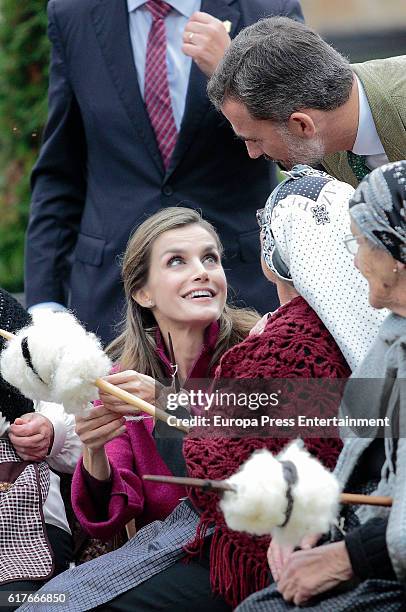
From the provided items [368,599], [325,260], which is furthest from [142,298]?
[368,599]

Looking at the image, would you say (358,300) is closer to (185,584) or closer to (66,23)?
(185,584)

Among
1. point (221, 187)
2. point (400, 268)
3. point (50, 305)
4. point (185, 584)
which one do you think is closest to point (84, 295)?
point (50, 305)

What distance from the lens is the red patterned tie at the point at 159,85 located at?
4.13 meters

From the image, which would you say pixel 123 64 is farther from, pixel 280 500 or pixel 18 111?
pixel 280 500

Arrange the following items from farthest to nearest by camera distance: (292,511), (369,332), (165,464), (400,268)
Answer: (165,464) < (369,332) < (400,268) < (292,511)

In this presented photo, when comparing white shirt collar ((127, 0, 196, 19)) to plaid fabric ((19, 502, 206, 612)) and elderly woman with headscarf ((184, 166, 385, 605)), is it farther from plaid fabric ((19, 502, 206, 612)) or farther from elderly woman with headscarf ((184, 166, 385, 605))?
plaid fabric ((19, 502, 206, 612))

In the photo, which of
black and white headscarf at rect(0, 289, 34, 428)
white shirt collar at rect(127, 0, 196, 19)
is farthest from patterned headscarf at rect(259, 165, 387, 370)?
white shirt collar at rect(127, 0, 196, 19)

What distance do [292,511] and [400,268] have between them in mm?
581

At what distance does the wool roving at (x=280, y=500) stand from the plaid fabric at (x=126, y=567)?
0.75m

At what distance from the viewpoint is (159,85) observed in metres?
4.13

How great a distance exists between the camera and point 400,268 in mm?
2551

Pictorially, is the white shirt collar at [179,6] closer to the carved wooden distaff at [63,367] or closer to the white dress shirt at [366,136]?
the white dress shirt at [366,136]

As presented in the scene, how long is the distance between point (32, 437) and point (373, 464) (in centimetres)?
124

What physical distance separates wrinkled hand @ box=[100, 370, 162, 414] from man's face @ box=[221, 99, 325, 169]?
72 centimetres
